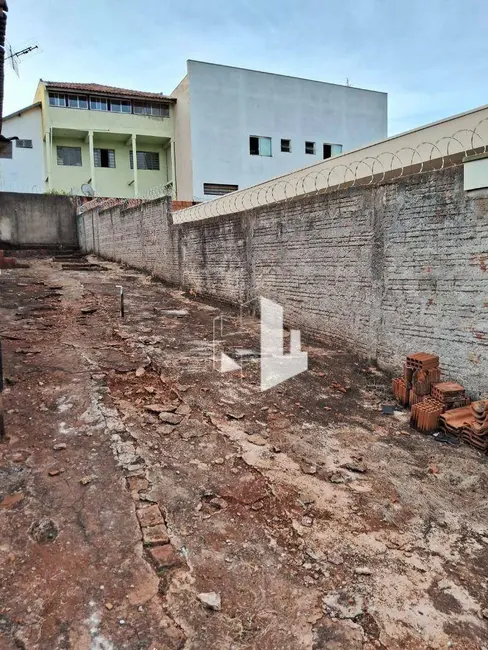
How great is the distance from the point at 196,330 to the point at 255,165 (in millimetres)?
16057

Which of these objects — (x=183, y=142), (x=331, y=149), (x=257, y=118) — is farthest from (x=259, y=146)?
(x=331, y=149)

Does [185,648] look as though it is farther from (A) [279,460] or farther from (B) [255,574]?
(A) [279,460]

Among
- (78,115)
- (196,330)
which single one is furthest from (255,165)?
(196,330)

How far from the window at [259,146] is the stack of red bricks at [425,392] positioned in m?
18.7

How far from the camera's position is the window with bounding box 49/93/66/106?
20.3 meters

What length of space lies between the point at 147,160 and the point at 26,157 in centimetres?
601

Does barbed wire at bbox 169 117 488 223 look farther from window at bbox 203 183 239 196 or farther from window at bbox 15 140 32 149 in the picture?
window at bbox 15 140 32 149

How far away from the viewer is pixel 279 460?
3.65 metres

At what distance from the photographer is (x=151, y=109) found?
22.0m

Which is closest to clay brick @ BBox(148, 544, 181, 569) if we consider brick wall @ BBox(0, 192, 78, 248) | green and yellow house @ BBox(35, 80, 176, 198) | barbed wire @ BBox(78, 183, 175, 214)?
barbed wire @ BBox(78, 183, 175, 214)

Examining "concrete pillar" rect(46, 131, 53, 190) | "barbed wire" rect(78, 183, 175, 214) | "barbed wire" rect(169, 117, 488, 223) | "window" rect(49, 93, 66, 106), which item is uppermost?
"window" rect(49, 93, 66, 106)

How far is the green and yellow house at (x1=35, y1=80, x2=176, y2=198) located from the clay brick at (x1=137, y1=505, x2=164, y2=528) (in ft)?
65.7

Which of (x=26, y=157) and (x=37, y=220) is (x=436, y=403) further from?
(x=26, y=157)

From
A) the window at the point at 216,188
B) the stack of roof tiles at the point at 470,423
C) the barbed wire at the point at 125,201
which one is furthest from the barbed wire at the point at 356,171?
the window at the point at 216,188
